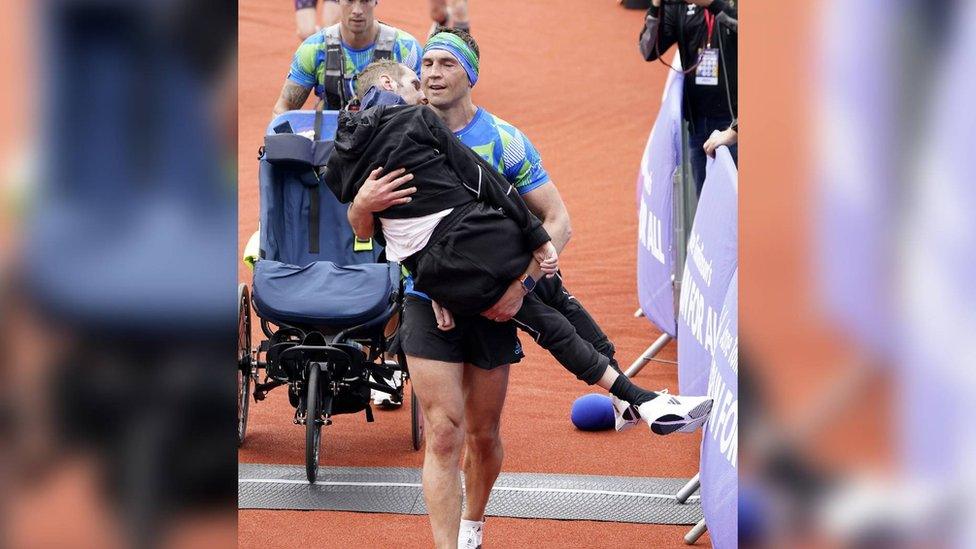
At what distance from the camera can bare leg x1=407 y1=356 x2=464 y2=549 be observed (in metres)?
4.05

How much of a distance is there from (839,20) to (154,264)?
1.73 feet

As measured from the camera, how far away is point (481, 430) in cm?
436

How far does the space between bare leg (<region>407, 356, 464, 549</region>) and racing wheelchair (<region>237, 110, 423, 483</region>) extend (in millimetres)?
1235

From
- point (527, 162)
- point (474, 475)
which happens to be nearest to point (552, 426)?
point (474, 475)

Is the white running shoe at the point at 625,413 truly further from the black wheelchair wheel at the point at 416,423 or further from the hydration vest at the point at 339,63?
the hydration vest at the point at 339,63

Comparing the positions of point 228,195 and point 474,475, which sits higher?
point 228,195

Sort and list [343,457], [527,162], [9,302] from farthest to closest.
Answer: [343,457], [527,162], [9,302]

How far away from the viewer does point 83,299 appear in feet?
2.94

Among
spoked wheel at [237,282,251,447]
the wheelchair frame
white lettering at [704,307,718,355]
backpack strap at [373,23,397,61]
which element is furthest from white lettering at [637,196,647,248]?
white lettering at [704,307,718,355]

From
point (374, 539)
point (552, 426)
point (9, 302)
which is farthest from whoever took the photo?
point (552, 426)

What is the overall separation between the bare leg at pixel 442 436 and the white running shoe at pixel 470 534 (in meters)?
0.47

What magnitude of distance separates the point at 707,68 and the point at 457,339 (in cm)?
332

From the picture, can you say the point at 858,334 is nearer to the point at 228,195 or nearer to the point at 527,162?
the point at 228,195

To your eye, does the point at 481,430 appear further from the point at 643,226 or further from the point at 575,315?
the point at 643,226
